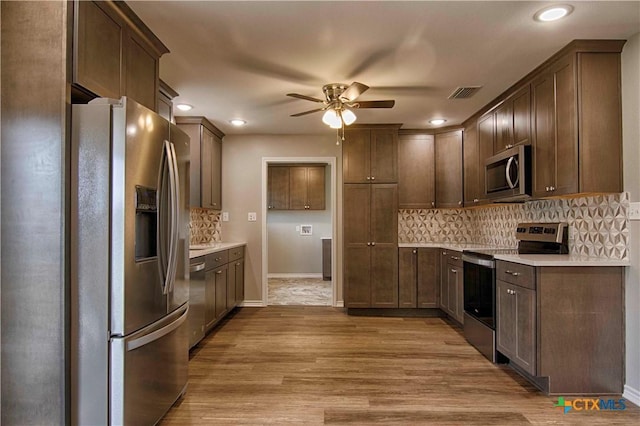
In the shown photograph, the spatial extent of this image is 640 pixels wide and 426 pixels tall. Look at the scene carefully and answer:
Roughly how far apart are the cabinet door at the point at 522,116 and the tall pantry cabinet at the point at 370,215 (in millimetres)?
1563

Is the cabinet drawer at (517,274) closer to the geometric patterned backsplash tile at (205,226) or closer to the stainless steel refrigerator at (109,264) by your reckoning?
the stainless steel refrigerator at (109,264)

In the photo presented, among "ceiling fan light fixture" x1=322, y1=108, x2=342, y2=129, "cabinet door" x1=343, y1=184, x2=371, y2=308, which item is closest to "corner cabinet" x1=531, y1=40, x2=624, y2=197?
"ceiling fan light fixture" x1=322, y1=108, x2=342, y2=129

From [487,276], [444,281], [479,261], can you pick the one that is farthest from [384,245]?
[487,276]

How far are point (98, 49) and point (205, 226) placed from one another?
335 cm

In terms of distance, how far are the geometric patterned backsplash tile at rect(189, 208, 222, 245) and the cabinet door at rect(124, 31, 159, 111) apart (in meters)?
2.50

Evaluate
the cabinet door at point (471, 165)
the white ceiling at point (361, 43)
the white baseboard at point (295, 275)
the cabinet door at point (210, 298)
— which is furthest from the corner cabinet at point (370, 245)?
the white baseboard at point (295, 275)

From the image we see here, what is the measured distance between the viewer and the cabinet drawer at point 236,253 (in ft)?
14.7

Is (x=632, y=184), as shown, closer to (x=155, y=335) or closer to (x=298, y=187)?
(x=155, y=335)

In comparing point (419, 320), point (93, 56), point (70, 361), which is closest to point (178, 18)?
point (93, 56)

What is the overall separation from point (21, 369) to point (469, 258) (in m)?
3.29

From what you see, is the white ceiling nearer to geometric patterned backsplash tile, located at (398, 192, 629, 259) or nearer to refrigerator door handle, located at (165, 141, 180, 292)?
refrigerator door handle, located at (165, 141, 180, 292)

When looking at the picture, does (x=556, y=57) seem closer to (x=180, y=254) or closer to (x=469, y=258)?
(x=469, y=258)

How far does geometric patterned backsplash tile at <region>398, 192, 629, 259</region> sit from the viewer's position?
261cm

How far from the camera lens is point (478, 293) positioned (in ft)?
11.2
